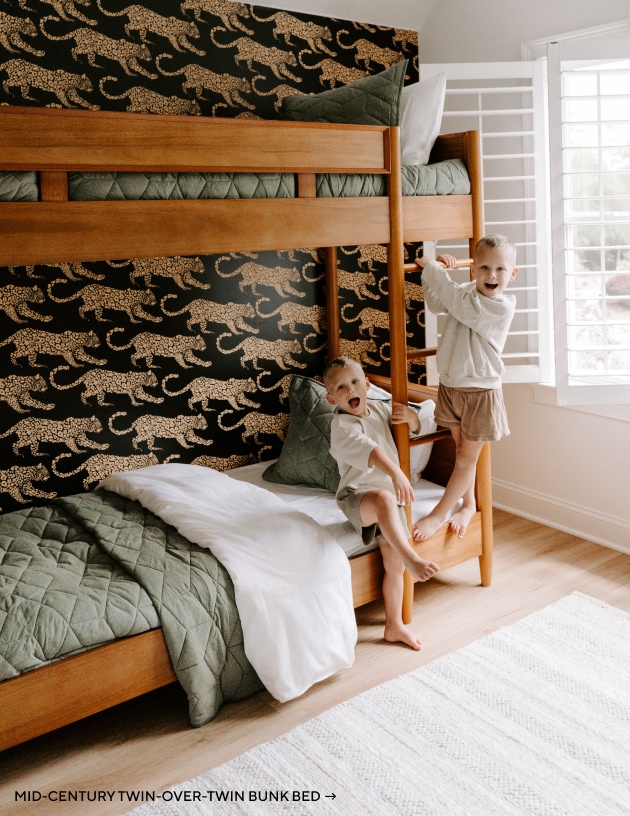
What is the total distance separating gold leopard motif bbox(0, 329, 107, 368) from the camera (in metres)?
2.92

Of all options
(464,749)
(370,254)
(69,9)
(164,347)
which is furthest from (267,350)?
(464,749)

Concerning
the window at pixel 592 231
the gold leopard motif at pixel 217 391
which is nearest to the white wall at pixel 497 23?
the window at pixel 592 231

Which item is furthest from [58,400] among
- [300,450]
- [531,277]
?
[531,277]

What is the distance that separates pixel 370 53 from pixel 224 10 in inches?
30.7

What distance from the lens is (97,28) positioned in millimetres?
2953

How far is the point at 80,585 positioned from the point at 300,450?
1193mm

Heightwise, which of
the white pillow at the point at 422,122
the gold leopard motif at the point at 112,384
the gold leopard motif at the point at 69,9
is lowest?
the gold leopard motif at the point at 112,384

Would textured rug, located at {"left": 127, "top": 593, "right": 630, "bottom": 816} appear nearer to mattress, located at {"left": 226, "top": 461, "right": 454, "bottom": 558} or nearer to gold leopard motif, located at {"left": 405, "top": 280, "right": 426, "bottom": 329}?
mattress, located at {"left": 226, "top": 461, "right": 454, "bottom": 558}

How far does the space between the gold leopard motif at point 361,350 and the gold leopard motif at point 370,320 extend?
0.16ft

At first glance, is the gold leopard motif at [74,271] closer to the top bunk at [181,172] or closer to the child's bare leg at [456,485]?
the top bunk at [181,172]

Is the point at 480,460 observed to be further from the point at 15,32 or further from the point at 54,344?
the point at 15,32

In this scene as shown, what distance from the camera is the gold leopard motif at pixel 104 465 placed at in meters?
3.08

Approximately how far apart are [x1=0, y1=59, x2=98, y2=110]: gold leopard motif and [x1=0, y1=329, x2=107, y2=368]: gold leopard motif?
87 cm

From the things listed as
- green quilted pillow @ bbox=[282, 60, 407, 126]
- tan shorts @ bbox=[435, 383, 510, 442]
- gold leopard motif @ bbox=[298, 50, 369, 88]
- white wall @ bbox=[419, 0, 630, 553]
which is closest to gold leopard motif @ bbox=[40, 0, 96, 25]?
green quilted pillow @ bbox=[282, 60, 407, 126]
